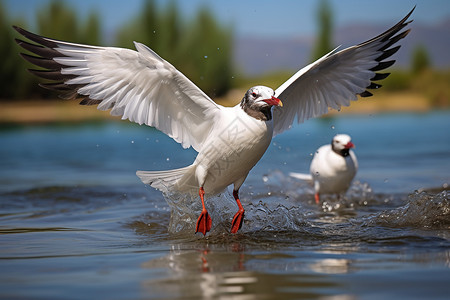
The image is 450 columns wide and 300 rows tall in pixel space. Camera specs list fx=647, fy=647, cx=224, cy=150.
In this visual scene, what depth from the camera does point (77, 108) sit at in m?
25.4

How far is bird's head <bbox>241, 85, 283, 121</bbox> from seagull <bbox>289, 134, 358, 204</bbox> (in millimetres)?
2626

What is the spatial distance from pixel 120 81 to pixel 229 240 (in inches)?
56.3

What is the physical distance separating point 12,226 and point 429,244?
136 inches

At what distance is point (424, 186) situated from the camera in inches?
314

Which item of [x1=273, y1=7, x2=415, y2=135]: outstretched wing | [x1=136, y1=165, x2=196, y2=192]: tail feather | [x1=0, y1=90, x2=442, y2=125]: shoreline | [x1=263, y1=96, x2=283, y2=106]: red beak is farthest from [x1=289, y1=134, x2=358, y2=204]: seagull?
[x1=0, y1=90, x2=442, y2=125]: shoreline

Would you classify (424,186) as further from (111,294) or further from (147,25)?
(147,25)

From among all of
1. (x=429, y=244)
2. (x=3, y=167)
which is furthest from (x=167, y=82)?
(x=3, y=167)

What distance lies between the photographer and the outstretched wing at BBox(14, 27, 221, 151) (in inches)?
184

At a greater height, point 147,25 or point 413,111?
point 147,25

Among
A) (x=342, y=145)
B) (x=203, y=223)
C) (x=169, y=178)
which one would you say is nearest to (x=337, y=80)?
(x=342, y=145)

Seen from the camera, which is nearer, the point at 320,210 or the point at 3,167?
the point at 320,210

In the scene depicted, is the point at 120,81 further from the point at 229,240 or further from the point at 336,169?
the point at 336,169

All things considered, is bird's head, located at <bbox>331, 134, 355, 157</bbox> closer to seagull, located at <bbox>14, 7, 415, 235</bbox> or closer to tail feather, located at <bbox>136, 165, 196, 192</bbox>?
seagull, located at <bbox>14, 7, 415, 235</bbox>

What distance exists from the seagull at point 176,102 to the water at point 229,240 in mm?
463
